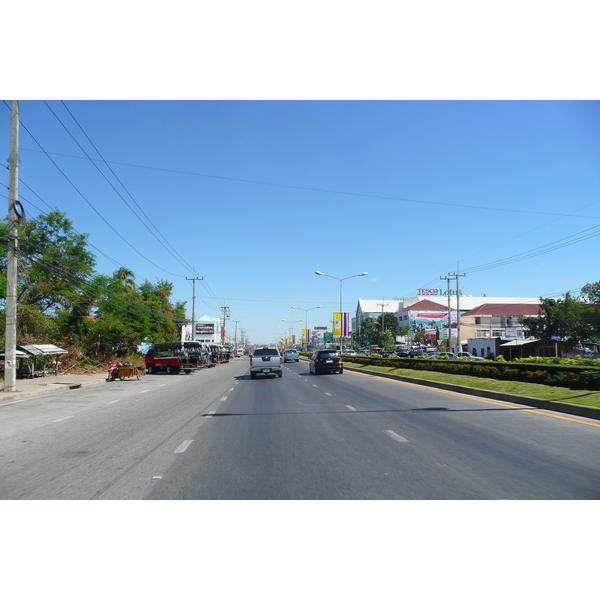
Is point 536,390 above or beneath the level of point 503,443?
above

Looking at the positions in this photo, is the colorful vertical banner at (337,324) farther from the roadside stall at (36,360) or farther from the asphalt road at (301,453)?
the asphalt road at (301,453)

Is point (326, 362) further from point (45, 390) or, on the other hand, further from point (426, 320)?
point (426, 320)

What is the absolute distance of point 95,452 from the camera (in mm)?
8555

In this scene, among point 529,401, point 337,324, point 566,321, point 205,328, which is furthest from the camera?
point 205,328

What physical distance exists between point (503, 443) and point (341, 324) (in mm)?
58144

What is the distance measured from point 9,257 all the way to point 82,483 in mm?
19089

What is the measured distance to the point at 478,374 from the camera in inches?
946

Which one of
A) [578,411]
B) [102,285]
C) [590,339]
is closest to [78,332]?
[102,285]

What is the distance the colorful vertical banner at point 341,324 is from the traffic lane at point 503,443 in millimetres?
50248

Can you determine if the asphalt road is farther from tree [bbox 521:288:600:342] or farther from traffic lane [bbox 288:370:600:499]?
tree [bbox 521:288:600:342]

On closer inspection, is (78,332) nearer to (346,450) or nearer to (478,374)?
(478,374)

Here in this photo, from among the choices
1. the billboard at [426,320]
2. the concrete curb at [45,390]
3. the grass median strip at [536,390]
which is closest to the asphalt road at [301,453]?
the grass median strip at [536,390]

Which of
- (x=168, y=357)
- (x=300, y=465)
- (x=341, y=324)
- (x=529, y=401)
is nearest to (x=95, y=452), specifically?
(x=300, y=465)

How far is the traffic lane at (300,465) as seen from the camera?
592 centimetres
